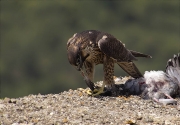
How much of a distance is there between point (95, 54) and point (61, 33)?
61.6m

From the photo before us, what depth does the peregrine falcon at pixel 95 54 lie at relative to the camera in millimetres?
9438

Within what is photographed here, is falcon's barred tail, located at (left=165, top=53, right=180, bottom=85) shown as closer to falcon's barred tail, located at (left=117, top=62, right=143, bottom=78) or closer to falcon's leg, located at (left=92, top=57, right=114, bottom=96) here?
falcon's barred tail, located at (left=117, top=62, right=143, bottom=78)

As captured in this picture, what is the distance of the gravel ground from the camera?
8250 millimetres

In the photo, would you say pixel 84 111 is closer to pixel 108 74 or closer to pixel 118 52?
pixel 108 74

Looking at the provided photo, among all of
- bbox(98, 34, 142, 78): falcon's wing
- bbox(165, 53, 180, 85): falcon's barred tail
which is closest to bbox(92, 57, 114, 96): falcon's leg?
bbox(98, 34, 142, 78): falcon's wing

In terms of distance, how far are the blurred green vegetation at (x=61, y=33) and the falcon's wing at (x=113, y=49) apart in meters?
46.3

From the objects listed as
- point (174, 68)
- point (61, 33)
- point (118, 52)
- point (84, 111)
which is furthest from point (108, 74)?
point (61, 33)

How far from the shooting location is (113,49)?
9969 millimetres

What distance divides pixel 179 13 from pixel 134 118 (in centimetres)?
6683

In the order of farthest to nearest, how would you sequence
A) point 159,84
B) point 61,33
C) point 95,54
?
point 61,33
point 159,84
point 95,54

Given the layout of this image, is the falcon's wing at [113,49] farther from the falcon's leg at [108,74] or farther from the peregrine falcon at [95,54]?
the falcon's leg at [108,74]

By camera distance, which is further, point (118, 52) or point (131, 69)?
point (131, 69)

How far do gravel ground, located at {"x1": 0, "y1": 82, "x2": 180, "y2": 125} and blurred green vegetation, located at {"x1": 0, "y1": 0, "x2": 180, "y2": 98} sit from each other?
46958mm

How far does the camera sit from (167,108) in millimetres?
9227
